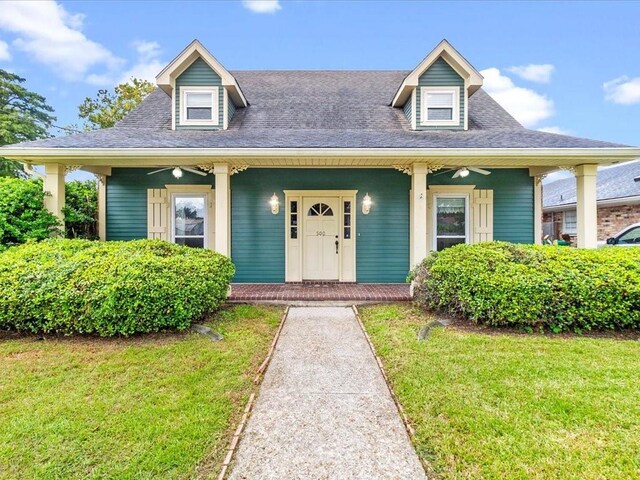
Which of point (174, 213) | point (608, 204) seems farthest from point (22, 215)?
point (608, 204)

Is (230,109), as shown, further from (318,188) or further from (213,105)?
(318,188)

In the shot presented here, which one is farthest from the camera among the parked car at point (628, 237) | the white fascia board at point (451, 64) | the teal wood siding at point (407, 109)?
the parked car at point (628, 237)

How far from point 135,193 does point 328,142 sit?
15.8 feet

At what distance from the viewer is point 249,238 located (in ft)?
25.8

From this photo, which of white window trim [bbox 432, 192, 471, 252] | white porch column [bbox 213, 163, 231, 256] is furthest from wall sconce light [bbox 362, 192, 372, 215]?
white porch column [bbox 213, 163, 231, 256]

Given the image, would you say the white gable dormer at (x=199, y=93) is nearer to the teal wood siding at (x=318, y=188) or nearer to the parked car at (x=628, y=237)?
the teal wood siding at (x=318, y=188)

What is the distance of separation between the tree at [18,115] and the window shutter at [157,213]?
1470 cm

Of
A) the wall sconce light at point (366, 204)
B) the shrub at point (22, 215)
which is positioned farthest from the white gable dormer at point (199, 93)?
the wall sconce light at point (366, 204)

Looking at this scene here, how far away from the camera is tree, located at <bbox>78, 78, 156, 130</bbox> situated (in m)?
16.5

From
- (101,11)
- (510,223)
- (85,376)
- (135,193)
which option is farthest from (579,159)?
(101,11)

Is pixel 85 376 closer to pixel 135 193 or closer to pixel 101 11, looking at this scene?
pixel 135 193

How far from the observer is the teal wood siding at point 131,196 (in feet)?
25.7

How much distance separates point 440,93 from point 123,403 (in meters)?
8.46

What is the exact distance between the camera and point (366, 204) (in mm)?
7559
